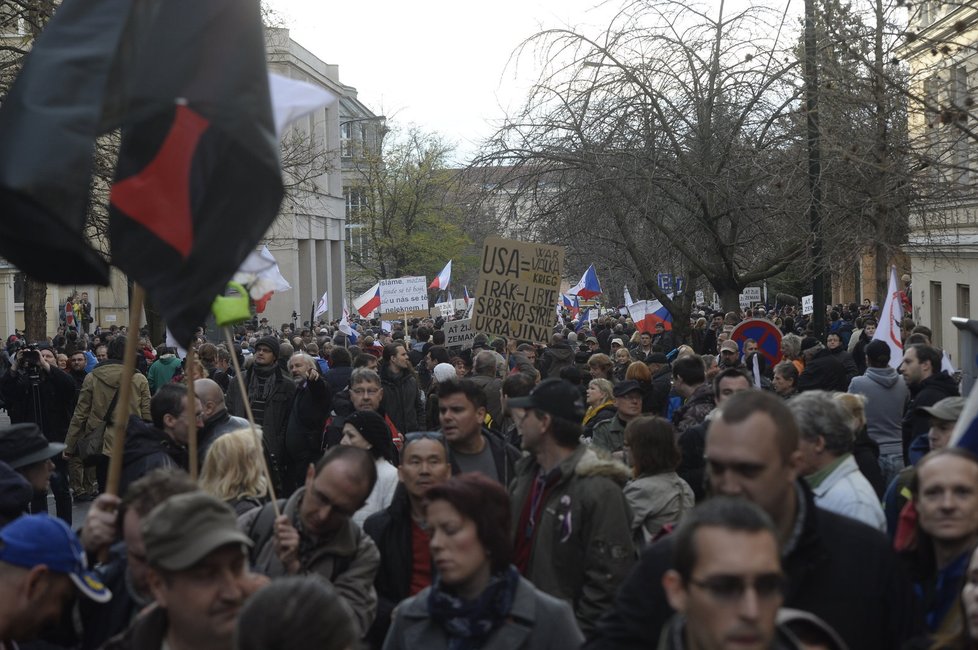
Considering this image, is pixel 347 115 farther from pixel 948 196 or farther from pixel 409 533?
pixel 409 533

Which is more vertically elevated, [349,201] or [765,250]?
[349,201]

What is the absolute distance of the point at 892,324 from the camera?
48.9 feet

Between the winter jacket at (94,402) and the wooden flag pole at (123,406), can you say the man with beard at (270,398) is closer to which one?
the winter jacket at (94,402)

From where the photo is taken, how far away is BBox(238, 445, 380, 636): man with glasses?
16.5 ft

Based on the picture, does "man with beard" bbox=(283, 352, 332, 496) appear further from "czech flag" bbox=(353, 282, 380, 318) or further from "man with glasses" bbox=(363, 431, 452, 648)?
"czech flag" bbox=(353, 282, 380, 318)

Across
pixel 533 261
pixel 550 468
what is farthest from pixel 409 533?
pixel 533 261

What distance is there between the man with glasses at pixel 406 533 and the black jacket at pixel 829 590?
7.03 ft

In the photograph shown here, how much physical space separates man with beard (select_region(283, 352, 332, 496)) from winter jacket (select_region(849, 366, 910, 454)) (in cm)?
466


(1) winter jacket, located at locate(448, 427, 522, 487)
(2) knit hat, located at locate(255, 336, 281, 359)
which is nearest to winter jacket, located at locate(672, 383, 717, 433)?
(1) winter jacket, located at locate(448, 427, 522, 487)

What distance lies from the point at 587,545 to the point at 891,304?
10498 millimetres

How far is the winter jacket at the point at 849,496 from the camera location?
17.3 ft

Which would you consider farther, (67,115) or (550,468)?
(550,468)

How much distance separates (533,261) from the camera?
43.6 feet

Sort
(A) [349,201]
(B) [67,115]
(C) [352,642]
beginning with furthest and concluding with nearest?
1. (A) [349,201]
2. (B) [67,115]
3. (C) [352,642]
